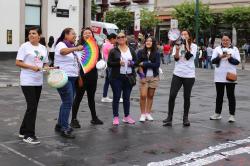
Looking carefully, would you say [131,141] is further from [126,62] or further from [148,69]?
[148,69]

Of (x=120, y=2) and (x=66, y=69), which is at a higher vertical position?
(x=120, y=2)

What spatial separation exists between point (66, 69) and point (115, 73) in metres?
1.27

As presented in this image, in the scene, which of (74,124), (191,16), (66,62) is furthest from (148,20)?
(66,62)

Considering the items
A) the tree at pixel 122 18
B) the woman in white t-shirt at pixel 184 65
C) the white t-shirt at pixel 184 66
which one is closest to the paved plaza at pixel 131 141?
the woman in white t-shirt at pixel 184 65

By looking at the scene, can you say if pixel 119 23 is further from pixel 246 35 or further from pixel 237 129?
pixel 237 129

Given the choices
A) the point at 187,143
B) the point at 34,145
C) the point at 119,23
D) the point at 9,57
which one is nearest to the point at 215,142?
the point at 187,143

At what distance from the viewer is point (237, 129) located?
8.84 m

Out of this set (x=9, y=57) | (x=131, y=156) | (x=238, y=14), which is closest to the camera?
(x=131, y=156)

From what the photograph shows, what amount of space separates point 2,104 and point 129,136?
A: 430 cm

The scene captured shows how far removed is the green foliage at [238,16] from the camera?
41.4 meters

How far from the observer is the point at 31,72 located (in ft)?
23.4

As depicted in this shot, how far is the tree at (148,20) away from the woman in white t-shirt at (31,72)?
45.5 m

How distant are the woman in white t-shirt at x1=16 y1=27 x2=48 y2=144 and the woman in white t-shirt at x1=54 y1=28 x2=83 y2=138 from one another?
0.36 metres

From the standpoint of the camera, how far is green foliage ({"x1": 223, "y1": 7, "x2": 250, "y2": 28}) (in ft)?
136
